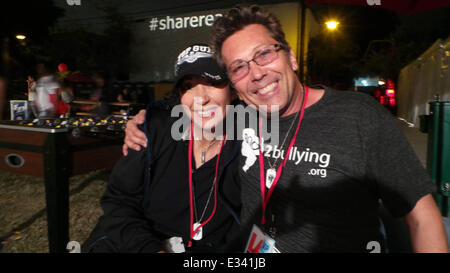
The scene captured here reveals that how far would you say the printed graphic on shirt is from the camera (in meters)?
1.46

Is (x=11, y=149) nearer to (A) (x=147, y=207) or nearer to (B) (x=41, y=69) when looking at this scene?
(A) (x=147, y=207)

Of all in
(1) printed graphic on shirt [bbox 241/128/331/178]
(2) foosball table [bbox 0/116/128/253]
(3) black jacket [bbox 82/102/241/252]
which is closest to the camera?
(1) printed graphic on shirt [bbox 241/128/331/178]

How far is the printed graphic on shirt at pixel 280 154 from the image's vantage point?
146 centimetres

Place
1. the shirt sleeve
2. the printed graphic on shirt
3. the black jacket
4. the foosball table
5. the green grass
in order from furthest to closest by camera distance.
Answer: the green grass
the foosball table
the black jacket
the printed graphic on shirt
the shirt sleeve

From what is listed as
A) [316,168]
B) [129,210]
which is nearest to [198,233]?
[129,210]

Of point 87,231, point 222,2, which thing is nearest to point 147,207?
point 87,231

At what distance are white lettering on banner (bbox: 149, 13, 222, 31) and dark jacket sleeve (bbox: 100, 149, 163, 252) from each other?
15438 millimetres

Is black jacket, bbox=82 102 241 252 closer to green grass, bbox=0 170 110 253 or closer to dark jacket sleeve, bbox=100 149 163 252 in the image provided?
dark jacket sleeve, bbox=100 149 163 252

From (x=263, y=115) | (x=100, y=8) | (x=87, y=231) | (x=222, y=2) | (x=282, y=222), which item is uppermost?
(x=100, y=8)

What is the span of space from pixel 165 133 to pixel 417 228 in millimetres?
1488

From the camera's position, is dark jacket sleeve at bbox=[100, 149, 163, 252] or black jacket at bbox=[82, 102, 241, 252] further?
black jacket at bbox=[82, 102, 241, 252]

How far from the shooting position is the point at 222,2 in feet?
45.1

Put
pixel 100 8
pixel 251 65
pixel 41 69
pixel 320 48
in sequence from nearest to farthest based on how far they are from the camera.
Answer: pixel 251 65, pixel 41 69, pixel 320 48, pixel 100 8

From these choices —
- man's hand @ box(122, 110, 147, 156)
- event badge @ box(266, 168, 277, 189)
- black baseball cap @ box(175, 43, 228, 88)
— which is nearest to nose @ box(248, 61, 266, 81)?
black baseball cap @ box(175, 43, 228, 88)
